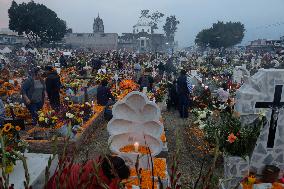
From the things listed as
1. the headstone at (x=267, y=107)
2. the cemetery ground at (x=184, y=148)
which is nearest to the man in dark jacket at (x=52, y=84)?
the cemetery ground at (x=184, y=148)

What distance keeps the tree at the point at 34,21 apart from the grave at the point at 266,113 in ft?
211

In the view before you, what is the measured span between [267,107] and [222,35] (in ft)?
271

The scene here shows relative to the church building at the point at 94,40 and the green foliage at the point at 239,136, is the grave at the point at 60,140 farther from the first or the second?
the church building at the point at 94,40

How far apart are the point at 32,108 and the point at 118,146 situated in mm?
Result: 5002

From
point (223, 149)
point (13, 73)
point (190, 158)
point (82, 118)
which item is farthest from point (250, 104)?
point (13, 73)

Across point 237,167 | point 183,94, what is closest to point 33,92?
point 183,94

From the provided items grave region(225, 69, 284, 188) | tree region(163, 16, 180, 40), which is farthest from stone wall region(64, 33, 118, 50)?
grave region(225, 69, 284, 188)

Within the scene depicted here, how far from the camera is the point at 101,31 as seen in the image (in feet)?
343

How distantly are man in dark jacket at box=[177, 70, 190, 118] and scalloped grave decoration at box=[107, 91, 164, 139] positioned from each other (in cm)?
616

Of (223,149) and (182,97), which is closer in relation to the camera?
(223,149)

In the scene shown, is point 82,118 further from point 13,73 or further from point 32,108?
point 13,73

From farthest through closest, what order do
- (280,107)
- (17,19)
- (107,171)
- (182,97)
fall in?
(17,19), (182,97), (280,107), (107,171)

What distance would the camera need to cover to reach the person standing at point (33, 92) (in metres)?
10.7

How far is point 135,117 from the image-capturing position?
721 cm
